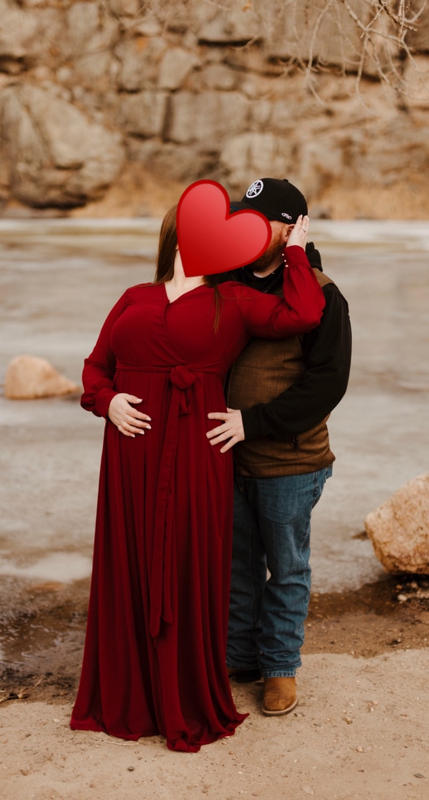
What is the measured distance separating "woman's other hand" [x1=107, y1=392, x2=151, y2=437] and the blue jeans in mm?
470

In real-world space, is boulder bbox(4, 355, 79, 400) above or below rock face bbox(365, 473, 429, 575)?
below

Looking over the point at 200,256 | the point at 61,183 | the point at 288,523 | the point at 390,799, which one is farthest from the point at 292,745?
the point at 61,183

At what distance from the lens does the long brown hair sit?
9.39 ft

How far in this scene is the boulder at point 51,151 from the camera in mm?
37625

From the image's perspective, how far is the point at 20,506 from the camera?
585cm

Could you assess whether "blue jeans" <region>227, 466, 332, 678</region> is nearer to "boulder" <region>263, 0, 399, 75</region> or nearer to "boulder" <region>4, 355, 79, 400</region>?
"boulder" <region>263, 0, 399, 75</region>

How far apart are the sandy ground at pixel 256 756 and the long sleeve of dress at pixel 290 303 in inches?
52.1

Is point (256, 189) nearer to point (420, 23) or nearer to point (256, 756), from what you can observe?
point (256, 756)

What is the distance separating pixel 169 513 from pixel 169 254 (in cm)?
79

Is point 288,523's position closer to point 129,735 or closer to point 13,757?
point 129,735

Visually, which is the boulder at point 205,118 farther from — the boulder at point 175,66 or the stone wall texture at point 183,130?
the boulder at point 175,66

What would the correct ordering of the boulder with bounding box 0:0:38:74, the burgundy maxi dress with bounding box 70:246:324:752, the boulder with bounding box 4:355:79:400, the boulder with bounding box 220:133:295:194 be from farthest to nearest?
the boulder with bounding box 0:0:38:74 < the boulder with bounding box 220:133:295:194 < the boulder with bounding box 4:355:79:400 < the burgundy maxi dress with bounding box 70:246:324:752

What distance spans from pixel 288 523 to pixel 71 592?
1776 mm
